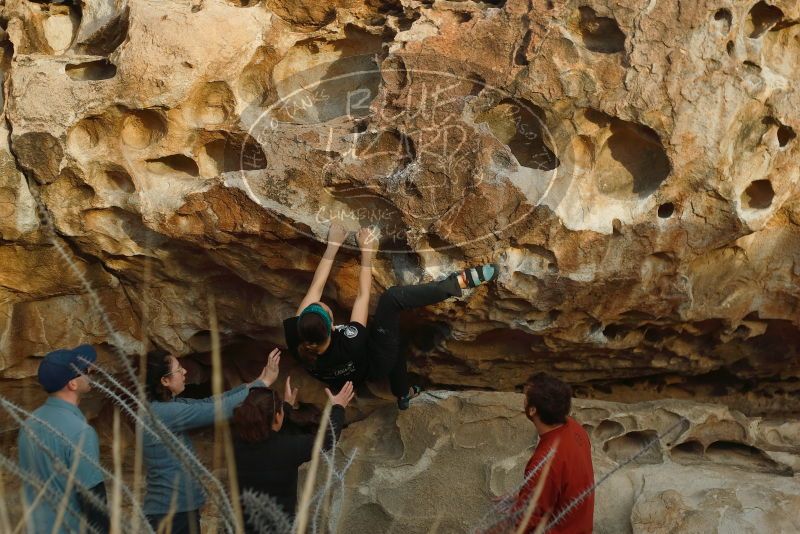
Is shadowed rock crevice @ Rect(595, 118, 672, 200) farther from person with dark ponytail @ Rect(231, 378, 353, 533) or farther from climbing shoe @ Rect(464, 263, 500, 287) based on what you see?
person with dark ponytail @ Rect(231, 378, 353, 533)

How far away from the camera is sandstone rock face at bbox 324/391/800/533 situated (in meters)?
3.90

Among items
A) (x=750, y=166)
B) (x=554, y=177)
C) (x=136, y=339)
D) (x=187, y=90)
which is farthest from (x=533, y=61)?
(x=136, y=339)

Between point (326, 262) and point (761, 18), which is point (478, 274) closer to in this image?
point (326, 262)

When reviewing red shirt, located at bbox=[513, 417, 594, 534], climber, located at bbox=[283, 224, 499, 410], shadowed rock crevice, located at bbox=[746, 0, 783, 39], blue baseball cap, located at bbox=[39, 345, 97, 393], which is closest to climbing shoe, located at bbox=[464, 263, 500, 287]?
climber, located at bbox=[283, 224, 499, 410]

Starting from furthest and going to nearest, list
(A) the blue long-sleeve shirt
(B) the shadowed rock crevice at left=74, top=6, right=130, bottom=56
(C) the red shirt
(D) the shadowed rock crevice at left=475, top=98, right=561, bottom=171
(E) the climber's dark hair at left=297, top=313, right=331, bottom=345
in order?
(B) the shadowed rock crevice at left=74, top=6, right=130, bottom=56 → (D) the shadowed rock crevice at left=475, top=98, right=561, bottom=171 → (E) the climber's dark hair at left=297, top=313, right=331, bottom=345 → (A) the blue long-sleeve shirt → (C) the red shirt

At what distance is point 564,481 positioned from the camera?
3041 millimetres

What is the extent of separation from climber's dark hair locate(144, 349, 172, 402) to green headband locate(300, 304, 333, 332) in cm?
60

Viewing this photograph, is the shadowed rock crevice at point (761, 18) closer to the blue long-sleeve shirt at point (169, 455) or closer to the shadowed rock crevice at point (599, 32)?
the shadowed rock crevice at point (599, 32)

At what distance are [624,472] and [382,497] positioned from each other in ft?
3.94

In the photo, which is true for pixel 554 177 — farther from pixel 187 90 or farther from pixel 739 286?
pixel 187 90

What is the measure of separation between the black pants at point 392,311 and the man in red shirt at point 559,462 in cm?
74

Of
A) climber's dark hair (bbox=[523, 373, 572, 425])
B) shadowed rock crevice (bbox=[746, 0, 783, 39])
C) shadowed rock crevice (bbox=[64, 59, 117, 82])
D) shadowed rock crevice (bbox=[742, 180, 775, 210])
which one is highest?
shadowed rock crevice (bbox=[746, 0, 783, 39])

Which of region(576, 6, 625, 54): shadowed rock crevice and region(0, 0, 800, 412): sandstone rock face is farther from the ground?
region(576, 6, 625, 54): shadowed rock crevice

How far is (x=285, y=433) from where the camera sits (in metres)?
3.30
